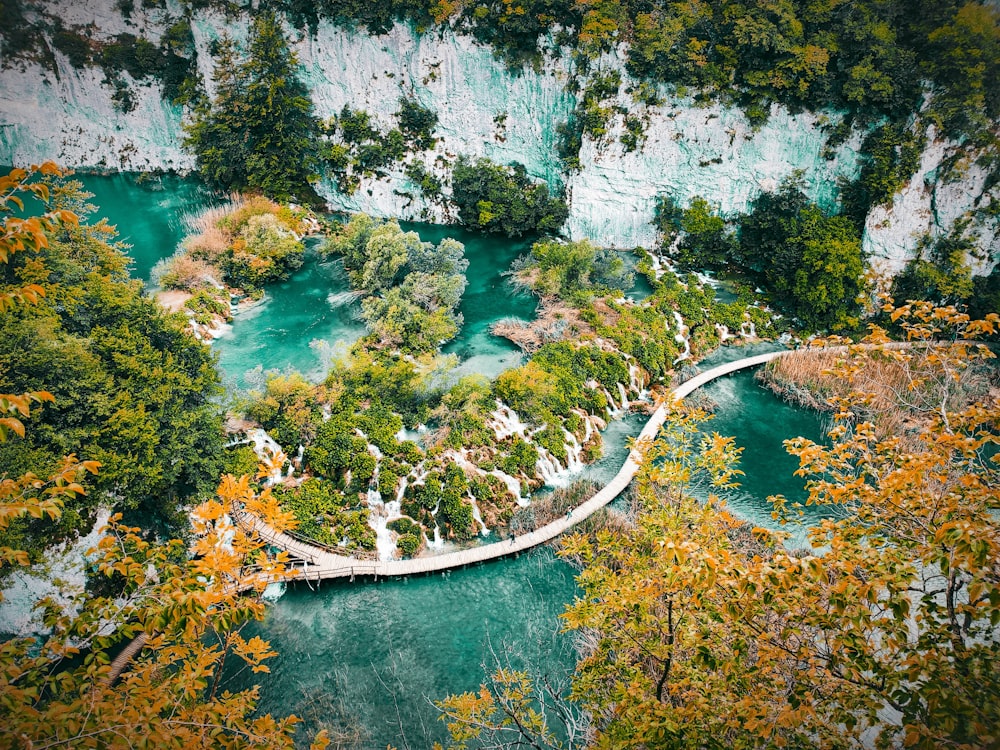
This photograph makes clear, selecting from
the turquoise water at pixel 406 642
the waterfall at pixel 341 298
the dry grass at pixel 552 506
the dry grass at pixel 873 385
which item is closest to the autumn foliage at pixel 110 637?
the turquoise water at pixel 406 642

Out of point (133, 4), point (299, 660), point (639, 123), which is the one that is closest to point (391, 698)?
point (299, 660)

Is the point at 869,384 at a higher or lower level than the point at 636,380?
higher

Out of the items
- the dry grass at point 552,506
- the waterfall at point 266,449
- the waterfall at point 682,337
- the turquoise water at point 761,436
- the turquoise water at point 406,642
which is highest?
the waterfall at point 682,337

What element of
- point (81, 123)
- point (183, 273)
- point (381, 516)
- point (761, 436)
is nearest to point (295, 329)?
point (183, 273)

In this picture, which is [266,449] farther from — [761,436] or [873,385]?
[873,385]

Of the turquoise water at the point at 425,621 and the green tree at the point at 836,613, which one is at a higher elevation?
the green tree at the point at 836,613

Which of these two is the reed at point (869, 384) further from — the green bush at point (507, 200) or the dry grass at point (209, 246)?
the dry grass at point (209, 246)

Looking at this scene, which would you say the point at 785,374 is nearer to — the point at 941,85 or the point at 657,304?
the point at 657,304
